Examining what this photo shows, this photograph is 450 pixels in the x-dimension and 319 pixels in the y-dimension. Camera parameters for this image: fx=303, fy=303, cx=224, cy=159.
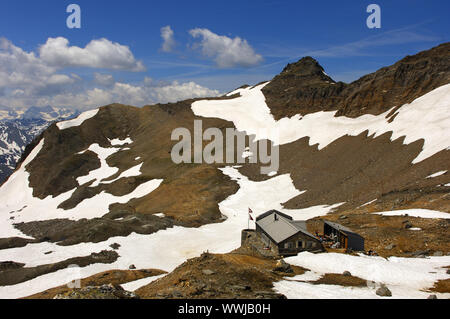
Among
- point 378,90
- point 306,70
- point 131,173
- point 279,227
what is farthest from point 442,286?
point 306,70

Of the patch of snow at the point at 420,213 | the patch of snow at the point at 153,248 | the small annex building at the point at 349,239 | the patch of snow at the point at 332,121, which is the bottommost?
the patch of snow at the point at 153,248

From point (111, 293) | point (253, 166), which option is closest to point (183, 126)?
point (253, 166)

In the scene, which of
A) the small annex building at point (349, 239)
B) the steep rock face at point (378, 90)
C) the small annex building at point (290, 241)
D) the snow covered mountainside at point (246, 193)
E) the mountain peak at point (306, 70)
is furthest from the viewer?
the mountain peak at point (306, 70)

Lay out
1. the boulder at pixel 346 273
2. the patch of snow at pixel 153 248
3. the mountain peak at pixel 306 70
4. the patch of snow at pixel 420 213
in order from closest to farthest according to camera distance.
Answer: the boulder at pixel 346 273, the patch of snow at pixel 420 213, the patch of snow at pixel 153 248, the mountain peak at pixel 306 70

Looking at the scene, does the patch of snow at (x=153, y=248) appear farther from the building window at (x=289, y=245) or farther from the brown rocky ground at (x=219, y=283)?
the brown rocky ground at (x=219, y=283)

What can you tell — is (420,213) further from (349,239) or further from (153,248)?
(153,248)

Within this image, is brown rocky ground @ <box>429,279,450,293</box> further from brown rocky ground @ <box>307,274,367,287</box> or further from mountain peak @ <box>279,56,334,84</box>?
mountain peak @ <box>279,56,334,84</box>

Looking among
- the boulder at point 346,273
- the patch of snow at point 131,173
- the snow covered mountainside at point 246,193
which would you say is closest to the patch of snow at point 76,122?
the snow covered mountainside at point 246,193
